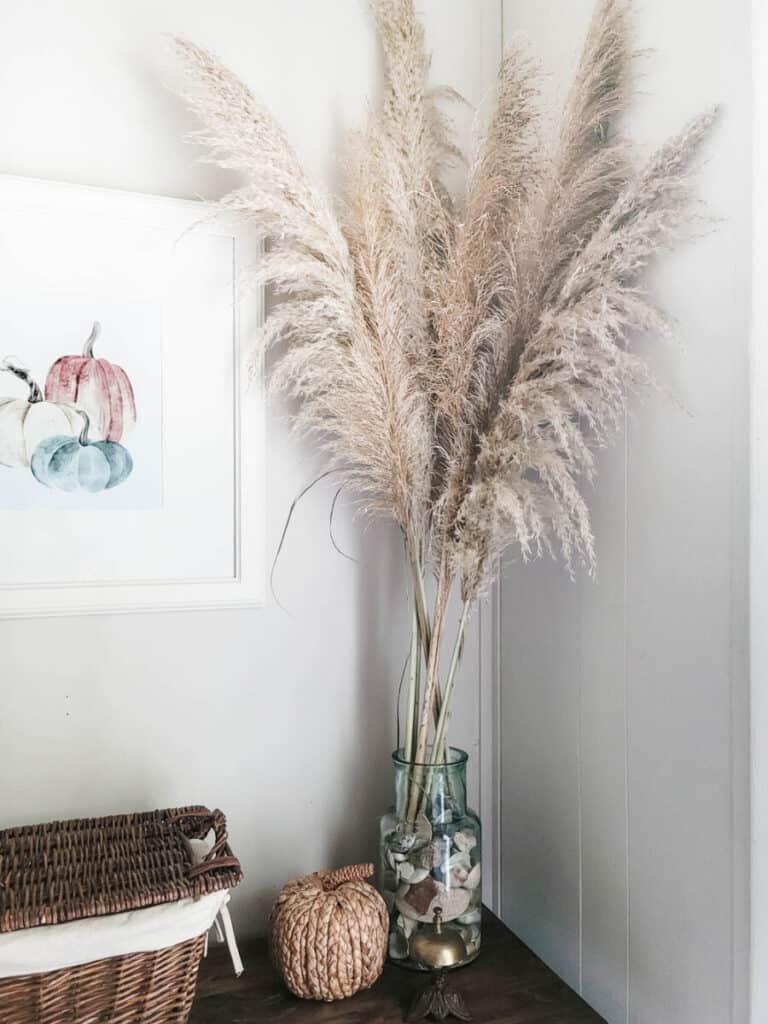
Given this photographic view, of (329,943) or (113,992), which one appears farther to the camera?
(329,943)

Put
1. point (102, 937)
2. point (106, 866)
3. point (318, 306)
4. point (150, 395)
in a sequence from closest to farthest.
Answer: point (102, 937) < point (106, 866) < point (318, 306) < point (150, 395)

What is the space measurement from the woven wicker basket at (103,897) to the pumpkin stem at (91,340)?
0.65m

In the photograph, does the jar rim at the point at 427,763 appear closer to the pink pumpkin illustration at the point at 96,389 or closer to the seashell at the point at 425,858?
the seashell at the point at 425,858

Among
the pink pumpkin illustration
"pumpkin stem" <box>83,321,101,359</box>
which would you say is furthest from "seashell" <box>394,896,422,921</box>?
"pumpkin stem" <box>83,321,101,359</box>

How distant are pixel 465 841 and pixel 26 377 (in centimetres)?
90

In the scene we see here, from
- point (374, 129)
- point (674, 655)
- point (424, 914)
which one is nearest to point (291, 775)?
point (424, 914)

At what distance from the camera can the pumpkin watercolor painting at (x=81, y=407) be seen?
112cm

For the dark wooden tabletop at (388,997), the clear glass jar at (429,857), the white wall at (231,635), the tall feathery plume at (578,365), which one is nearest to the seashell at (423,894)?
the clear glass jar at (429,857)

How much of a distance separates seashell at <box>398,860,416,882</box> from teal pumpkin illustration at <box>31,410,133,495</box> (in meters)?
0.69

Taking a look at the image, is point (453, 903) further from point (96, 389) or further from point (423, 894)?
point (96, 389)

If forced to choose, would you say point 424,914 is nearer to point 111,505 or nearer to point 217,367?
point 111,505

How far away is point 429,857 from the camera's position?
3.69 feet

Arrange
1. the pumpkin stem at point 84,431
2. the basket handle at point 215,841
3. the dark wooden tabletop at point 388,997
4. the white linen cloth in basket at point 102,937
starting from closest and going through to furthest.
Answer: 1. the white linen cloth in basket at point 102,937
2. the basket handle at point 215,841
3. the dark wooden tabletop at point 388,997
4. the pumpkin stem at point 84,431

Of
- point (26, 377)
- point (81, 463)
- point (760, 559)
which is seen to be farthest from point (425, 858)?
point (26, 377)
